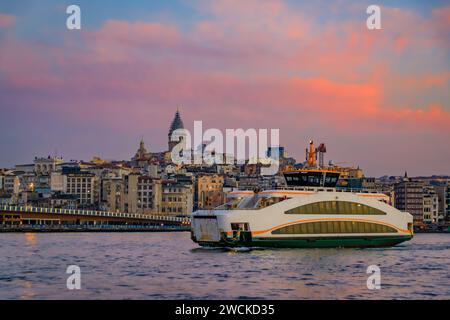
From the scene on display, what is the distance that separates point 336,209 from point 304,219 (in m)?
2.77

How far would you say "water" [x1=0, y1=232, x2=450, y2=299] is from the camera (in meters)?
30.3

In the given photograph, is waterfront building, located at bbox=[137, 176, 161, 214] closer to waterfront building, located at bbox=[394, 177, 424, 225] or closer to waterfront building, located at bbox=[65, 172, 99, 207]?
waterfront building, located at bbox=[65, 172, 99, 207]

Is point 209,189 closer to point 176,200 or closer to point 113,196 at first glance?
point 176,200

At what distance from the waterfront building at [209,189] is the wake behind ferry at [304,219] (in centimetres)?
9357

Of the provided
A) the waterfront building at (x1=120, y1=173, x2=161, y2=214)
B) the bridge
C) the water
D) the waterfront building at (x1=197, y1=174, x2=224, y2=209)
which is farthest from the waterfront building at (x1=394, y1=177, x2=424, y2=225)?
the water

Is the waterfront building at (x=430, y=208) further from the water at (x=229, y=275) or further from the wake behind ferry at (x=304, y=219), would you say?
the water at (x=229, y=275)

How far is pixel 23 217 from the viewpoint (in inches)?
4936

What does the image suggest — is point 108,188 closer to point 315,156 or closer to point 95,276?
point 315,156

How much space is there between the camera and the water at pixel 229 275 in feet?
99.3

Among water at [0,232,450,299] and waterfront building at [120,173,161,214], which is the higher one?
waterfront building at [120,173,161,214]

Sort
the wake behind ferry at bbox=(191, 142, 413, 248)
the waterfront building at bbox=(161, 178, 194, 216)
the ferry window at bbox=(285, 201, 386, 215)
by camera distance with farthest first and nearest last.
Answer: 1. the waterfront building at bbox=(161, 178, 194, 216)
2. the ferry window at bbox=(285, 201, 386, 215)
3. the wake behind ferry at bbox=(191, 142, 413, 248)

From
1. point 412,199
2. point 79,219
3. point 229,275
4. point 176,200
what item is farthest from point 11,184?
point 229,275

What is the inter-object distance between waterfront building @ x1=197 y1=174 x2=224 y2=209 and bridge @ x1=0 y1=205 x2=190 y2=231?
518 inches
